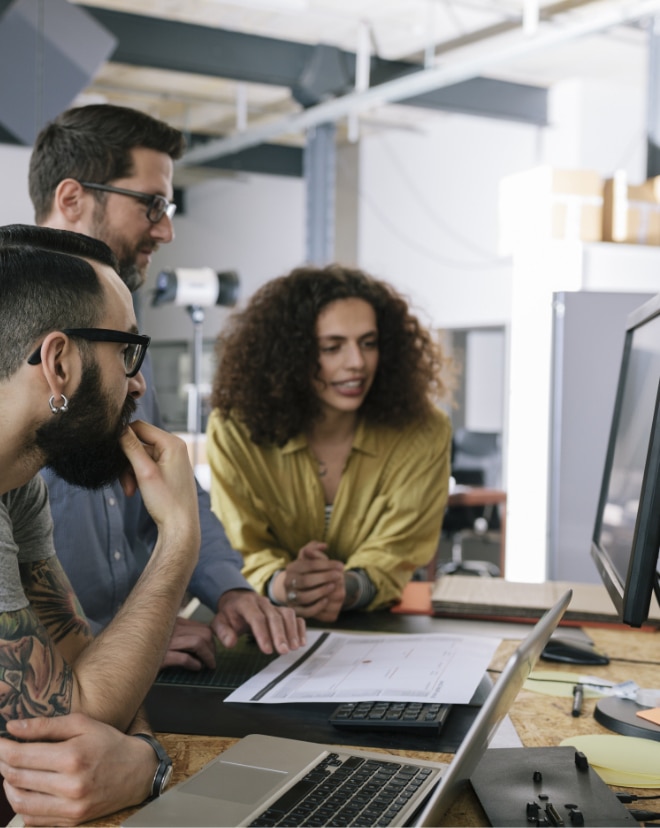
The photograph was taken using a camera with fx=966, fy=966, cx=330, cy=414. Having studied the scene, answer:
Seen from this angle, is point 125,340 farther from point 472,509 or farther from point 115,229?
point 472,509

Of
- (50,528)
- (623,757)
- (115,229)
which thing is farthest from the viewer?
(115,229)

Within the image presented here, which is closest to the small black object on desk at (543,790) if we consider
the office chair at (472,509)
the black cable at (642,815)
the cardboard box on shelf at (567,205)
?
the black cable at (642,815)

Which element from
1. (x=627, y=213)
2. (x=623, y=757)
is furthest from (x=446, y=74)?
(x=623, y=757)

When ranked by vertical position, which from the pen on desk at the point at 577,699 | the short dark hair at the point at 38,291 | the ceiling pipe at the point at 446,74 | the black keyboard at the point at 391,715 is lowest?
the pen on desk at the point at 577,699

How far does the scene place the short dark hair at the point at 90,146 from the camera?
6.43ft

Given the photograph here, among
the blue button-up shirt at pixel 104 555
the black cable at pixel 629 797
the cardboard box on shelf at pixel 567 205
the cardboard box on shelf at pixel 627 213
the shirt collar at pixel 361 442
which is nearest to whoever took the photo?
the black cable at pixel 629 797

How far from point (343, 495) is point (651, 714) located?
107 cm

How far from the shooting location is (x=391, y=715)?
1.17m

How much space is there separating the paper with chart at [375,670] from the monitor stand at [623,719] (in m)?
0.17

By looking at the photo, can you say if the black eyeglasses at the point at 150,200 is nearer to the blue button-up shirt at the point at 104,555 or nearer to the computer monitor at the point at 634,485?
the blue button-up shirt at the point at 104,555

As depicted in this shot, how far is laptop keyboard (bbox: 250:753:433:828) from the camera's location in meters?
0.88

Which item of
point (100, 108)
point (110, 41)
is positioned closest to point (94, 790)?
point (100, 108)

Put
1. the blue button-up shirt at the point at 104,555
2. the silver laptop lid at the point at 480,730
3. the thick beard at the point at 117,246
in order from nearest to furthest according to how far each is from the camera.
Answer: the silver laptop lid at the point at 480,730 → the blue button-up shirt at the point at 104,555 → the thick beard at the point at 117,246

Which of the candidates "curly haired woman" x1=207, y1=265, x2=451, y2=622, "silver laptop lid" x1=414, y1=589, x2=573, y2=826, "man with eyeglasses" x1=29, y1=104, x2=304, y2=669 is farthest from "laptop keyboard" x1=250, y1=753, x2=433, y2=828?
"curly haired woman" x1=207, y1=265, x2=451, y2=622
